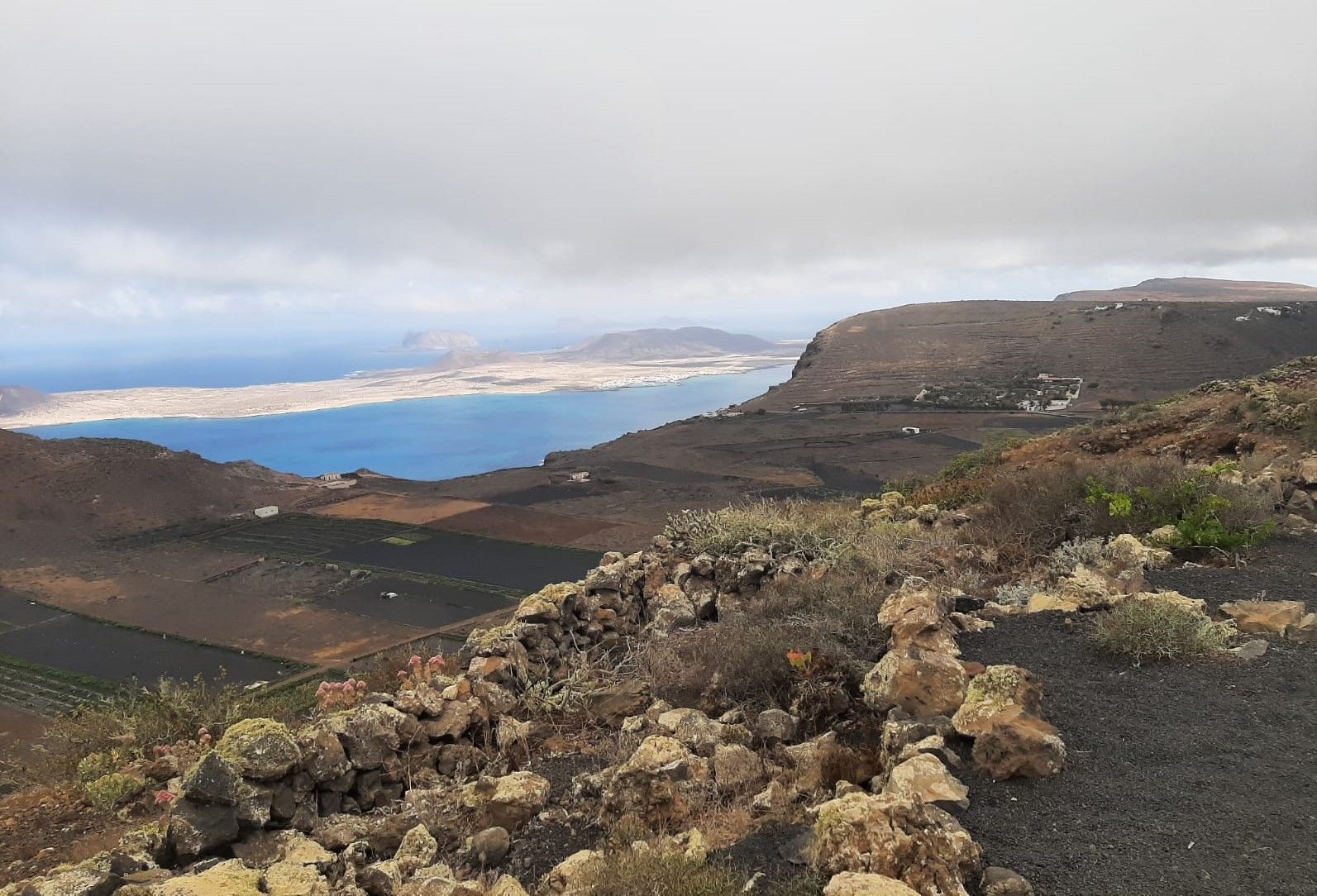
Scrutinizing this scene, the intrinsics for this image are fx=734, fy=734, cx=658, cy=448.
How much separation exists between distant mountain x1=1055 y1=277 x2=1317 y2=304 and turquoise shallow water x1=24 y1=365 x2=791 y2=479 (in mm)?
67642

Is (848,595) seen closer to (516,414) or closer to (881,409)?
(881,409)

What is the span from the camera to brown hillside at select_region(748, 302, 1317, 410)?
5394cm

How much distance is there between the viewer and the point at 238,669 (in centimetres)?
1731

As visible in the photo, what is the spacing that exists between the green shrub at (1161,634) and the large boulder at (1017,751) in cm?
163

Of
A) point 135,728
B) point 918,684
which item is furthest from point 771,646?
point 135,728

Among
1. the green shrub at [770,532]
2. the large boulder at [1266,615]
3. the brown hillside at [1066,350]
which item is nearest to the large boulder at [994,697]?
the large boulder at [1266,615]

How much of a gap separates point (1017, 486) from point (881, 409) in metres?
46.7

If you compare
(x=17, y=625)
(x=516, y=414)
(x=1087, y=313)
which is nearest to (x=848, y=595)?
(x=17, y=625)

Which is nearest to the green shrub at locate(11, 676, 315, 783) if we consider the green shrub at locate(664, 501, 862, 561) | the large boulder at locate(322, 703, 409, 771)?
the large boulder at locate(322, 703, 409, 771)

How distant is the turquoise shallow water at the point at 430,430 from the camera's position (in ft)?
270

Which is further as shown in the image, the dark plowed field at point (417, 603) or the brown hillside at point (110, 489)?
the brown hillside at point (110, 489)

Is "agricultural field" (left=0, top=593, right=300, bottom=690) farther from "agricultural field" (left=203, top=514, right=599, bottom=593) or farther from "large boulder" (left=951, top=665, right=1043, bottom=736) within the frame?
"large boulder" (left=951, top=665, right=1043, bottom=736)

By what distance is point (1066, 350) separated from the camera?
6228 cm

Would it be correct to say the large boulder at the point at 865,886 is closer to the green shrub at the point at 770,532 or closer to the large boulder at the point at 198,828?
the large boulder at the point at 198,828
